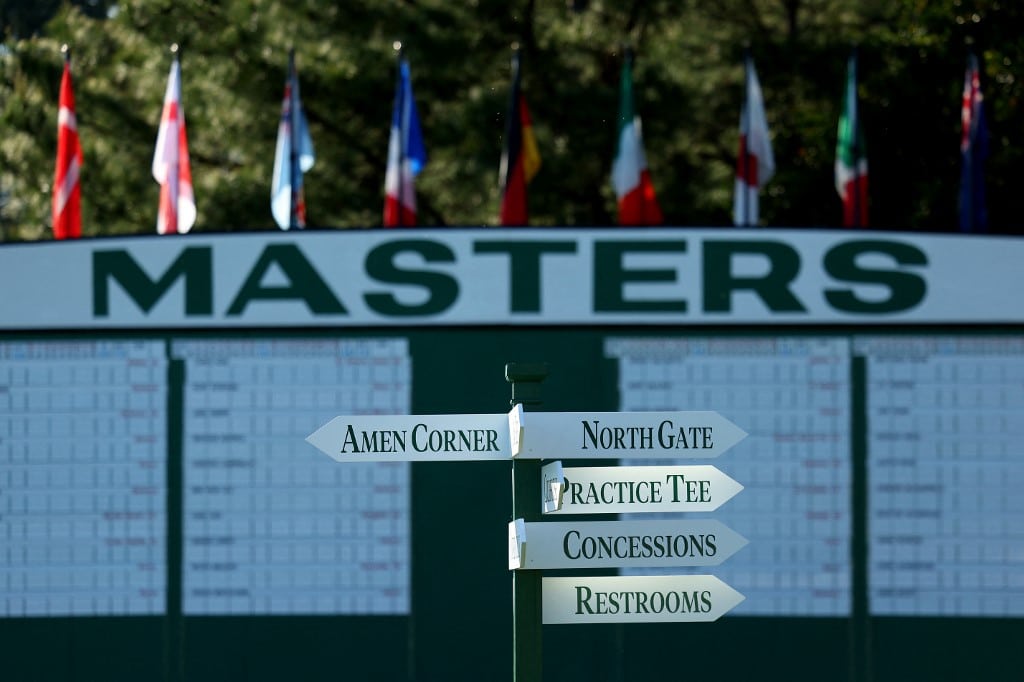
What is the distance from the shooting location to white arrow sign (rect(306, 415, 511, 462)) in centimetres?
714

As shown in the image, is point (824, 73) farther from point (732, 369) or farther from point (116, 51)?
point (732, 369)

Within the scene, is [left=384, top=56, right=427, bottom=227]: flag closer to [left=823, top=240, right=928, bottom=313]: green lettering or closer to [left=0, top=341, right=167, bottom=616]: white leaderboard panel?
[left=0, top=341, right=167, bottom=616]: white leaderboard panel

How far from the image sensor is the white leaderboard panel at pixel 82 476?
1079cm

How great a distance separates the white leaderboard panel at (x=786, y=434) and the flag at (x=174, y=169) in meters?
7.54

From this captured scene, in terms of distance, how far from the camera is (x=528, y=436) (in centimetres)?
701

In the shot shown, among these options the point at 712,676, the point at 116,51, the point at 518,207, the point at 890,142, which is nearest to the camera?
the point at 712,676

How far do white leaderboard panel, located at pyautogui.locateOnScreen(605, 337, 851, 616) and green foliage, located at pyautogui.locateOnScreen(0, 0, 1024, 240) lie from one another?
50.8 feet

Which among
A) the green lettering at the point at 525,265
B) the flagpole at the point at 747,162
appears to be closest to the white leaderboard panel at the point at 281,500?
the green lettering at the point at 525,265

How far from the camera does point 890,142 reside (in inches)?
1103

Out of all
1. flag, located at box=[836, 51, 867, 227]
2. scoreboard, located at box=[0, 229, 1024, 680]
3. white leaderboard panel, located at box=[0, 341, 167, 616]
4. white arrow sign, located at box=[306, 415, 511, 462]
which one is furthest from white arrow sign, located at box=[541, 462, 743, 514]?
flag, located at box=[836, 51, 867, 227]

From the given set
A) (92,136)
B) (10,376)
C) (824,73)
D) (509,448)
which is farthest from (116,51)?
(509,448)

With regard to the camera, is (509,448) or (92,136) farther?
(92,136)

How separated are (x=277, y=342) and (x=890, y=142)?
1877cm

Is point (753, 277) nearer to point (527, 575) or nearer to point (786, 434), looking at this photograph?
point (786, 434)
